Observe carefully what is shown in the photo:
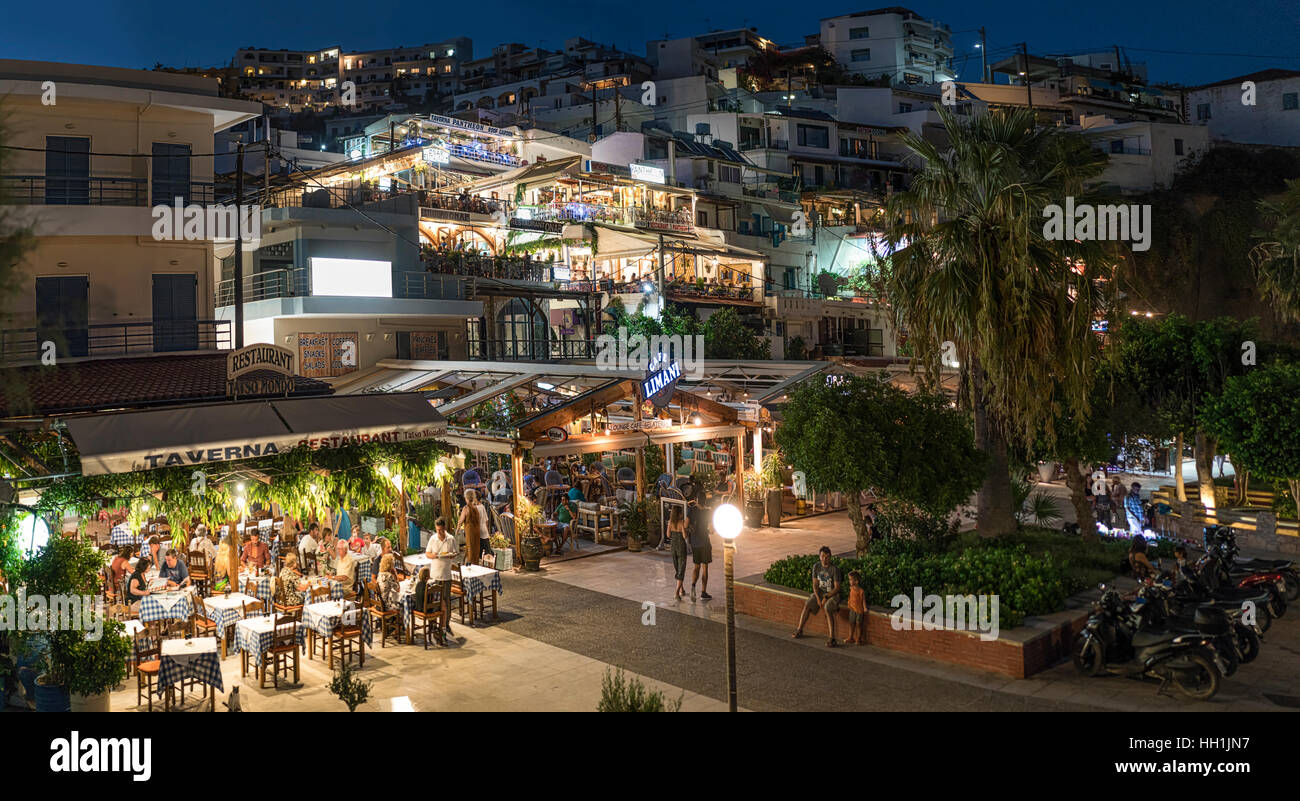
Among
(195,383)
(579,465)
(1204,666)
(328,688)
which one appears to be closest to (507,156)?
(579,465)

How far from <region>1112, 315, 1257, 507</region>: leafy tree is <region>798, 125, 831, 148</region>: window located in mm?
36603

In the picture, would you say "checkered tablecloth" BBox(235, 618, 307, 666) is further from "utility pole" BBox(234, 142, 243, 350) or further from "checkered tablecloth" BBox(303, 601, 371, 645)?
"utility pole" BBox(234, 142, 243, 350)

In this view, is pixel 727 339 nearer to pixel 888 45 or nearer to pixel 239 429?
pixel 239 429

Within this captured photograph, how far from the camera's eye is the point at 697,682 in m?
11.2

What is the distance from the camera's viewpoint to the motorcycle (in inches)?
396

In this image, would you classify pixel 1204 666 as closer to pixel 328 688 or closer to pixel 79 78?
pixel 328 688

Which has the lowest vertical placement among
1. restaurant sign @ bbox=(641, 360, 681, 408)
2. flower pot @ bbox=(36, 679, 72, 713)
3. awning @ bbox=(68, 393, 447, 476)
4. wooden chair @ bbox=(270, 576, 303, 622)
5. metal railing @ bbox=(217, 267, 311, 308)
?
flower pot @ bbox=(36, 679, 72, 713)

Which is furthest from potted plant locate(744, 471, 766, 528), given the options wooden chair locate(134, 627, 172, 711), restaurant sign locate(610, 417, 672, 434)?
wooden chair locate(134, 627, 172, 711)

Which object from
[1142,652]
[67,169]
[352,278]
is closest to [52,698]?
[1142,652]

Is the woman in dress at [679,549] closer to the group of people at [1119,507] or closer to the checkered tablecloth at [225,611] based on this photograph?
the checkered tablecloth at [225,611]

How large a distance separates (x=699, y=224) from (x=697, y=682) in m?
37.2

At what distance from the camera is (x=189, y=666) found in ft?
33.8

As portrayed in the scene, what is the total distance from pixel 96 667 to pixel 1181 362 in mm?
22194

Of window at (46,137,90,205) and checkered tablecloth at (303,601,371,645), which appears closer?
checkered tablecloth at (303,601,371,645)
